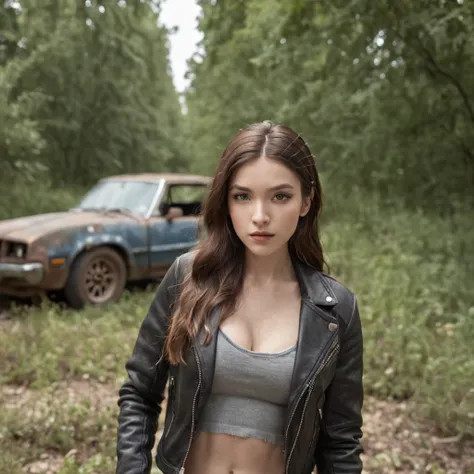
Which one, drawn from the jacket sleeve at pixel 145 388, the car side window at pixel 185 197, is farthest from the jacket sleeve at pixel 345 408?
the car side window at pixel 185 197

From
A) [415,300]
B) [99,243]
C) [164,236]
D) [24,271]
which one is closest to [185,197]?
[164,236]

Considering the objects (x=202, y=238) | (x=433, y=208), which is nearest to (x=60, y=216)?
(x=202, y=238)

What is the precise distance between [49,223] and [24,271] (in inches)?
28.9

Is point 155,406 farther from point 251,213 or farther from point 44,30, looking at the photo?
point 44,30

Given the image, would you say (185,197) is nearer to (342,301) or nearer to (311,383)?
(342,301)

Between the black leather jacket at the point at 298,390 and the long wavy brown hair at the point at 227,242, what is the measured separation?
0.05m

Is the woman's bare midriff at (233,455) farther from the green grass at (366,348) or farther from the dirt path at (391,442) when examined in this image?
the dirt path at (391,442)

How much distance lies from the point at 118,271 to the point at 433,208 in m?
6.00

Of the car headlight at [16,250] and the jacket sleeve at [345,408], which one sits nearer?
the jacket sleeve at [345,408]

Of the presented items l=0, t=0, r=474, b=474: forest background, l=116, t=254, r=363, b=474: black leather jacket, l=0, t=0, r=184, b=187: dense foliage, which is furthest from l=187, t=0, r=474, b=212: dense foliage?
l=0, t=0, r=184, b=187: dense foliage

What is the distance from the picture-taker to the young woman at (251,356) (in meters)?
1.63

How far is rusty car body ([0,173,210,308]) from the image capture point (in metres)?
6.50

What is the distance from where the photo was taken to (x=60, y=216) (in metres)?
7.25

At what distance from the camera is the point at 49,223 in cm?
686
